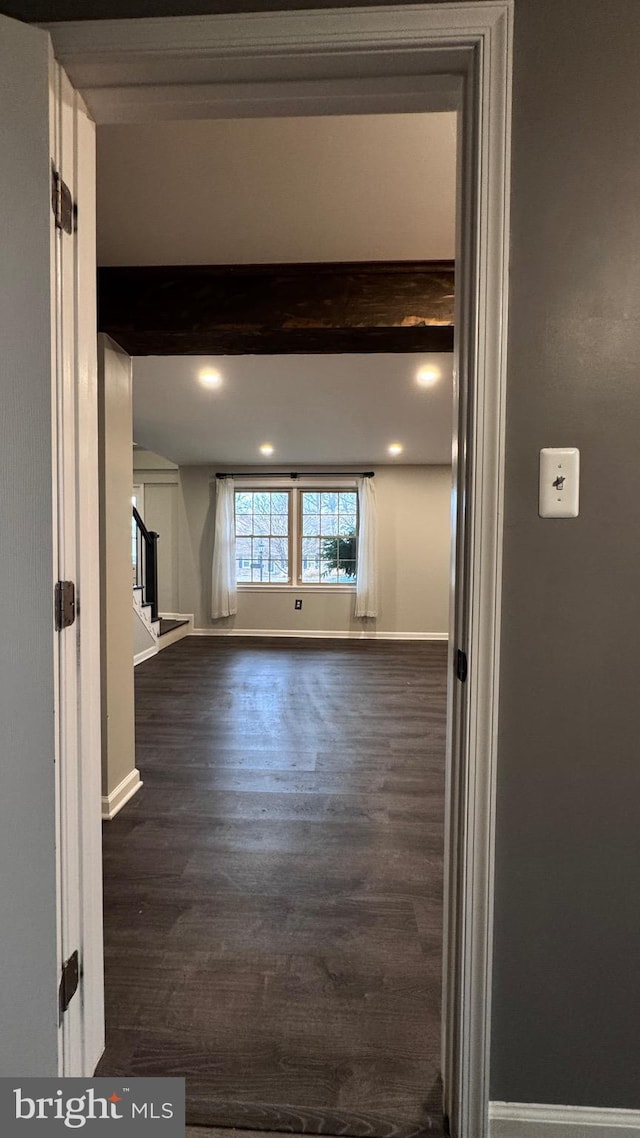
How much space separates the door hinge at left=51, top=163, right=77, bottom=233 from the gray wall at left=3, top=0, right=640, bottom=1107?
0.96 ft

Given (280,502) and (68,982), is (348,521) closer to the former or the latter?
(280,502)

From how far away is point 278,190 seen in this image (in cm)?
152

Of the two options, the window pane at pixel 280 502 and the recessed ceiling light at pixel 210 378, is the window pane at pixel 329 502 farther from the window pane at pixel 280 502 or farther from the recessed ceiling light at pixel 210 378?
the recessed ceiling light at pixel 210 378

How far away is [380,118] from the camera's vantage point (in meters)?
1.24

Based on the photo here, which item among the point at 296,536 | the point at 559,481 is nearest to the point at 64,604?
the point at 559,481

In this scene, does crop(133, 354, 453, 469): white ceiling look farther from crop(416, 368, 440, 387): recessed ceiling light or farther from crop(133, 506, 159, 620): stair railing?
crop(133, 506, 159, 620): stair railing

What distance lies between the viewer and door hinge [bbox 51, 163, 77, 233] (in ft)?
2.94

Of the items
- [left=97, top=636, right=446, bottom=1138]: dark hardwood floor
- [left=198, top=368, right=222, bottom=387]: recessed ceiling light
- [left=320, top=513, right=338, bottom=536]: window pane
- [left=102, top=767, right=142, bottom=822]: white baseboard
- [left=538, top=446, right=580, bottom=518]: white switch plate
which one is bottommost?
[left=97, top=636, right=446, bottom=1138]: dark hardwood floor

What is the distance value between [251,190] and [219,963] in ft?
7.56

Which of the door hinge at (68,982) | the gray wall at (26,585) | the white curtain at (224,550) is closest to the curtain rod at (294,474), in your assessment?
the white curtain at (224,550)

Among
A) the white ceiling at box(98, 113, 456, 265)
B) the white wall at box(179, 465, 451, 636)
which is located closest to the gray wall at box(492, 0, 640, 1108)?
the white ceiling at box(98, 113, 456, 265)

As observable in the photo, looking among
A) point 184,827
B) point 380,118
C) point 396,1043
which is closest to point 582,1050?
point 396,1043

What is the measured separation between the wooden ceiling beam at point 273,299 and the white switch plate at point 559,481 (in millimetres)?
1398

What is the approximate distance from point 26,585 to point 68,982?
79 cm
